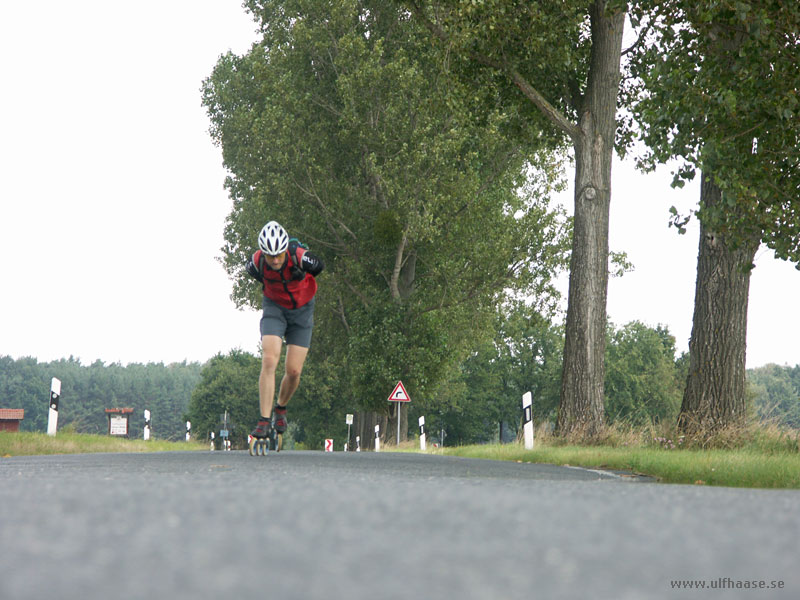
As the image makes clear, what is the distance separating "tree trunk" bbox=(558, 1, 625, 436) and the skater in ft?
22.1

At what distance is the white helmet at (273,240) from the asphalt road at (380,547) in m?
4.74

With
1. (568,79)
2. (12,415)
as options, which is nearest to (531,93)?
(568,79)

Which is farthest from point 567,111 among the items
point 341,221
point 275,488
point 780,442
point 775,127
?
point 275,488

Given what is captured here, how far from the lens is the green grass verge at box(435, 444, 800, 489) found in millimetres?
7773

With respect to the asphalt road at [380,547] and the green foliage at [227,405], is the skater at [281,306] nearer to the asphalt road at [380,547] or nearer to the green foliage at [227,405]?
the asphalt road at [380,547]

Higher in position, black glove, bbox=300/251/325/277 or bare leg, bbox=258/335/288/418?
black glove, bbox=300/251/325/277

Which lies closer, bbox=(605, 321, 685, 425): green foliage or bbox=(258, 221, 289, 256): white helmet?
bbox=(258, 221, 289, 256): white helmet

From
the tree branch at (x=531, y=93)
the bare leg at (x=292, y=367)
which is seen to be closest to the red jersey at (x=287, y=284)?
the bare leg at (x=292, y=367)

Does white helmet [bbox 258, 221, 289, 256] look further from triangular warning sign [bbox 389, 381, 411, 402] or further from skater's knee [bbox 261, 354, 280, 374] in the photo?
triangular warning sign [bbox 389, 381, 411, 402]


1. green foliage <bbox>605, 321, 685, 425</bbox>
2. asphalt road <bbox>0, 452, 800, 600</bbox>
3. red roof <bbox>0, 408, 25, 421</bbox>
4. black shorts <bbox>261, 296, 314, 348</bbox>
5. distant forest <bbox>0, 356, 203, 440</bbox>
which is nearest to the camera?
asphalt road <bbox>0, 452, 800, 600</bbox>

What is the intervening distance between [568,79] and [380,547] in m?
15.4

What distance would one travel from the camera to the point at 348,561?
1923mm

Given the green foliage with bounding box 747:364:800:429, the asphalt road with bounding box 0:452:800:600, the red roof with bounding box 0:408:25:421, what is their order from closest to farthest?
the asphalt road with bounding box 0:452:800:600
the red roof with bounding box 0:408:25:421
the green foliage with bounding box 747:364:800:429

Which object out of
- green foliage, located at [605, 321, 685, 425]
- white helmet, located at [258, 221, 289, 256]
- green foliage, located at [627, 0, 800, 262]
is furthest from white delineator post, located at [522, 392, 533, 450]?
green foliage, located at [605, 321, 685, 425]
